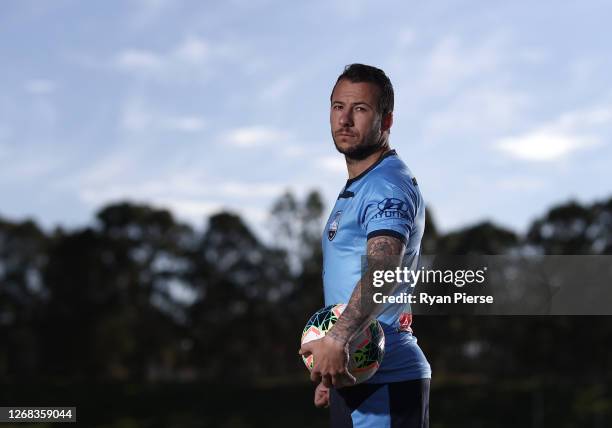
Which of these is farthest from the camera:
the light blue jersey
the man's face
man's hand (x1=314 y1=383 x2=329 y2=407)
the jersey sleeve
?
man's hand (x1=314 y1=383 x2=329 y2=407)

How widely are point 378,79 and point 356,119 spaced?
24cm

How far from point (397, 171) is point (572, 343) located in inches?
1826

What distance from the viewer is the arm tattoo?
3.56m

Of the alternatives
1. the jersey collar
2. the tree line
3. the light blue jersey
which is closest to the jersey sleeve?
the light blue jersey

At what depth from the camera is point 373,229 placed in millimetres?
3744

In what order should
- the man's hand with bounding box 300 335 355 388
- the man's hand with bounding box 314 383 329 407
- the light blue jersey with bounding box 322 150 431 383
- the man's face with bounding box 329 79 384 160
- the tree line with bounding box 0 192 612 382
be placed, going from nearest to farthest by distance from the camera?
the man's hand with bounding box 300 335 355 388 → the light blue jersey with bounding box 322 150 431 383 → the man's face with bounding box 329 79 384 160 → the man's hand with bounding box 314 383 329 407 → the tree line with bounding box 0 192 612 382

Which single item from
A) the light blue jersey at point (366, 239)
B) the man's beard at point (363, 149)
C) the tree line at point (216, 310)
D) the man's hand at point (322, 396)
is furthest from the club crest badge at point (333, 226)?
the tree line at point (216, 310)

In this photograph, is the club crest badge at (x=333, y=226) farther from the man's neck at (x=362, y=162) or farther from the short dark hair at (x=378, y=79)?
the short dark hair at (x=378, y=79)

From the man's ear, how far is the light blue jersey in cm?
13

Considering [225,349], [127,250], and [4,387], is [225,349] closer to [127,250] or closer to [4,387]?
[127,250]

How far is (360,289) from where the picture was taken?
3.63 metres

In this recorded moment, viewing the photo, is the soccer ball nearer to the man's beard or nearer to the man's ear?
the man's beard

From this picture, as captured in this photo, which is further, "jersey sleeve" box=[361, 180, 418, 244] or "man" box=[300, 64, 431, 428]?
"man" box=[300, 64, 431, 428]

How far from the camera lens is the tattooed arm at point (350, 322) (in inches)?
139
